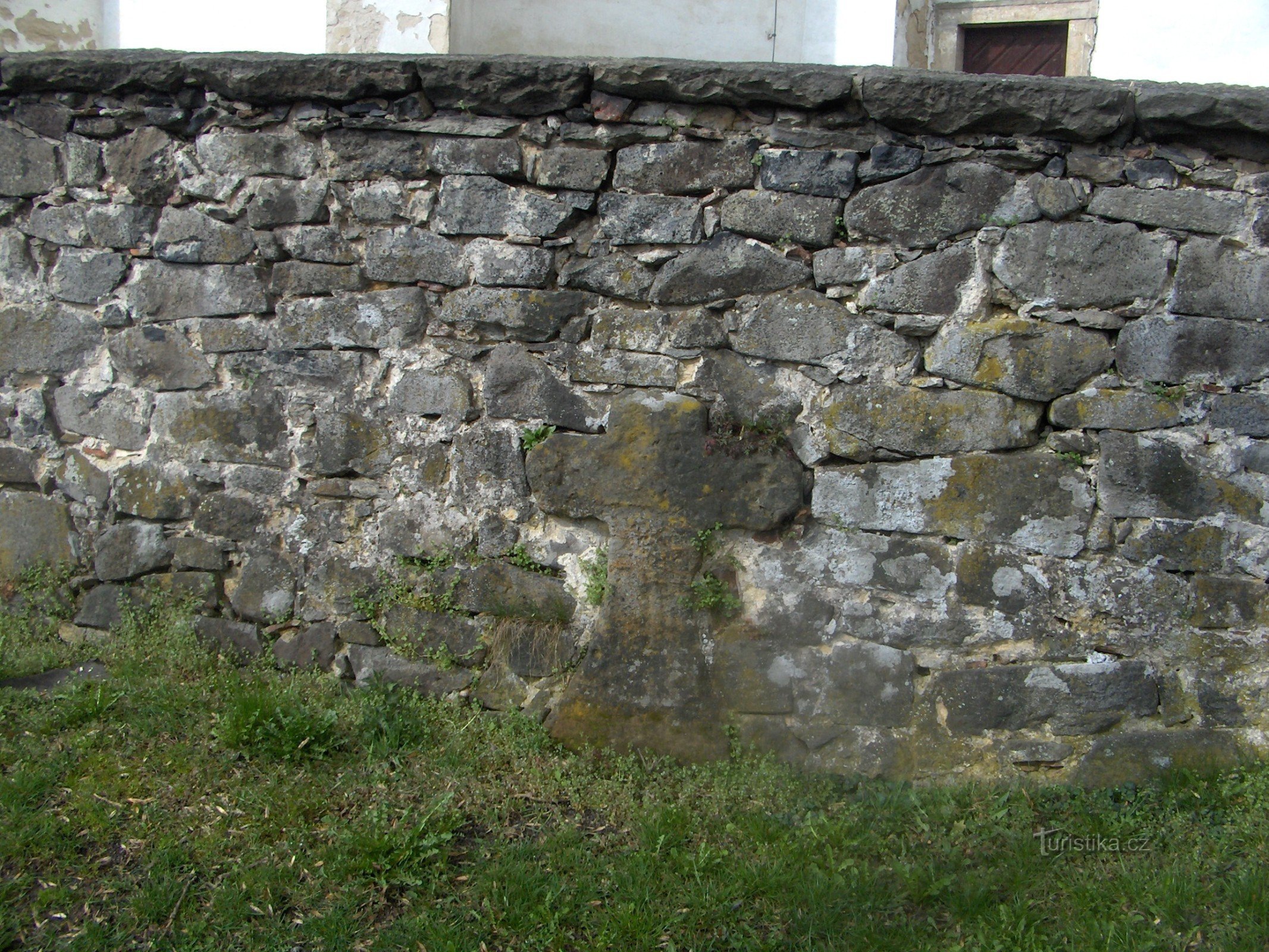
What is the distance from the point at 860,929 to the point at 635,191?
2.28m

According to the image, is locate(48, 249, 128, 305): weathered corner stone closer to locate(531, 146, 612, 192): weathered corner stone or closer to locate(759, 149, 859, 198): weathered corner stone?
locate(531, 146, 612, 192): weathered corner stone

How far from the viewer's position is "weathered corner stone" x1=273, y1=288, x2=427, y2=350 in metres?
3.26

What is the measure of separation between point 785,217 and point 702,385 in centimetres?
60

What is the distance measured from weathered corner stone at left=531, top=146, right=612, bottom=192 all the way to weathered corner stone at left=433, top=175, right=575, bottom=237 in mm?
54

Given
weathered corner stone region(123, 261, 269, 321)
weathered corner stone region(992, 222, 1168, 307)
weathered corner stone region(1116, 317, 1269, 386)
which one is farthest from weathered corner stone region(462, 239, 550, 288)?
weathered corner stone region(1116, 317, 1269, 386)

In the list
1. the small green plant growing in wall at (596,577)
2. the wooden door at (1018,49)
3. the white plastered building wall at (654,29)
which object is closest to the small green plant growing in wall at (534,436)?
the small green plant growing in wall at (596,577)

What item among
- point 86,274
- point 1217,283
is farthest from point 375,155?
point 1217,283

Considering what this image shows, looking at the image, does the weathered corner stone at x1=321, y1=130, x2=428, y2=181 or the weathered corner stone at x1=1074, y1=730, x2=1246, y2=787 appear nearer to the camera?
the weathered corner stone at x1=1074, y1=730, x2=1246, y2=787

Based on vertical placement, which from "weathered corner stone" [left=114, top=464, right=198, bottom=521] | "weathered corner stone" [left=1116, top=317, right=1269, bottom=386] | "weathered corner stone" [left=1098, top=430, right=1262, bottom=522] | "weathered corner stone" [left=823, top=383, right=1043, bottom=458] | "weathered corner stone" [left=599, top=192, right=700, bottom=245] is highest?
"weathered corner stone" [left=599, top=192, right=700, bottom=245]

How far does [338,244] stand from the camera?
10.8 feet

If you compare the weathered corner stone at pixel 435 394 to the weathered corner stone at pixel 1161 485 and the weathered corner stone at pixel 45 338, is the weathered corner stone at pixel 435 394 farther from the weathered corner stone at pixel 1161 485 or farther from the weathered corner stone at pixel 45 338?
the weathered corner stone at pixel 1161 485

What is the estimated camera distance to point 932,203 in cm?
294

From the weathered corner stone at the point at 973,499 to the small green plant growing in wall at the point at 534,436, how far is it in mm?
927

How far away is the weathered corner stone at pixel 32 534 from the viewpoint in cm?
360
